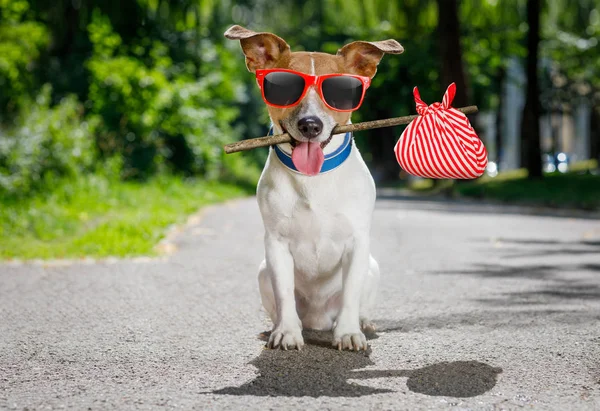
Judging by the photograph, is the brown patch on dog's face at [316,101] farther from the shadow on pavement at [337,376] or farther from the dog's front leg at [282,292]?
the shadow on pavement at [337,376]

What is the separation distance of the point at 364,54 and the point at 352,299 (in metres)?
1.18

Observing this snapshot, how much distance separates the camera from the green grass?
8.56m

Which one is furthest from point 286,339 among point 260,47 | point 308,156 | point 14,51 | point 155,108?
point 155,108

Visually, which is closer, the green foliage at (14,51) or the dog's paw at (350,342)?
the dog's paw at (350,342)

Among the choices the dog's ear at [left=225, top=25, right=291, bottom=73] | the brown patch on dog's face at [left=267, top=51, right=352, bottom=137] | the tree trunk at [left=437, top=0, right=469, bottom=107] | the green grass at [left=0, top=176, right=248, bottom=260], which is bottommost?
the green grass at [left=0, top=176, right=248, bottom=260]

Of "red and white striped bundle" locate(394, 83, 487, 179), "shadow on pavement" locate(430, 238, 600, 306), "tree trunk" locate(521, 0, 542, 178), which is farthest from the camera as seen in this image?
"tree trunk" locate(521, 0, 542, 178)

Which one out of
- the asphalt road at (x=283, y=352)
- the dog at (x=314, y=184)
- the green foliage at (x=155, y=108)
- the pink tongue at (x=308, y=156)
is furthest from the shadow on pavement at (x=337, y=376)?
the green foliage at (x=155, y=108)

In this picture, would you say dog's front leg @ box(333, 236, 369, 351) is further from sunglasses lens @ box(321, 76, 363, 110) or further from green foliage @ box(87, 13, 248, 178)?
green foliage @ box(87, 13, 248, 178)

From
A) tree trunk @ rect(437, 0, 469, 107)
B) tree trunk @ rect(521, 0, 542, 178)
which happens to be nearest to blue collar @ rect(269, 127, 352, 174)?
tree trunk @ rect(521, 0, 542, 178)

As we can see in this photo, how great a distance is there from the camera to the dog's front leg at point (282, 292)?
4301mm

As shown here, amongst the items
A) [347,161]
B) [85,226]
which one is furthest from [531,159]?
[347,161]

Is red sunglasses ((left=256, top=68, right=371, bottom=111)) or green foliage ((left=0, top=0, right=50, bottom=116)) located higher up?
green foliage ((left=0, top=0, right=50, bottom=116))

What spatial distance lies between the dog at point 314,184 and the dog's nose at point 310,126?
0.28 feet

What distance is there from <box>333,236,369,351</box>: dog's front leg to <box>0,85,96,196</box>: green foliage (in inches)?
335
